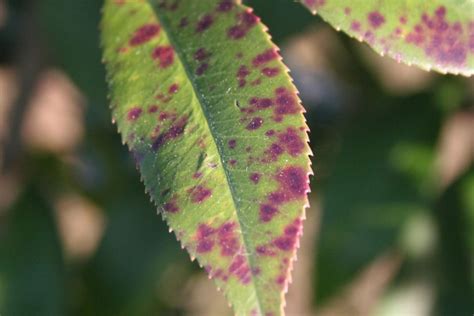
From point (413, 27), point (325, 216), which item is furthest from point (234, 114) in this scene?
point (325, 216)

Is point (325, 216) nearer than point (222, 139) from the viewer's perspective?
No

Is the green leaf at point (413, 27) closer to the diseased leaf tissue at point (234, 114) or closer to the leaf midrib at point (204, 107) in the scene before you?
the diseased leaf tissue at point (234, 114)

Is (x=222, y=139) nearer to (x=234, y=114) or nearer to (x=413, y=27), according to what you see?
(x=234, y=114)

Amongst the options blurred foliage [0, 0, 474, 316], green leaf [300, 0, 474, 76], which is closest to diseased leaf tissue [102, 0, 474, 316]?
green leaf [300, 0, 474, 76]

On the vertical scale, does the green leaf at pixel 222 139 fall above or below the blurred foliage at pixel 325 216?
above

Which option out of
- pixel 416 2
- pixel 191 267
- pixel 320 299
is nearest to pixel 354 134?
pixel 320 299

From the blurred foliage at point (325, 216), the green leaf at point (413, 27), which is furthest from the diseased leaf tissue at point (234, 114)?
A: the blurred foliage at point (325, 216)

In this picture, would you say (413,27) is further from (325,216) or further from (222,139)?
(325,216)

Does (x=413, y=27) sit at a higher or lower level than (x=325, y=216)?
higher
